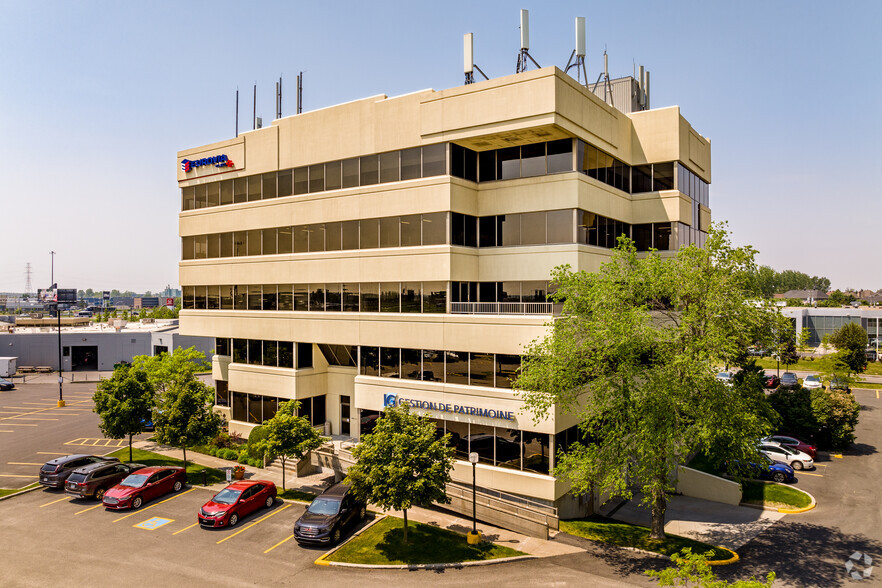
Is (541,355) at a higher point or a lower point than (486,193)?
lower

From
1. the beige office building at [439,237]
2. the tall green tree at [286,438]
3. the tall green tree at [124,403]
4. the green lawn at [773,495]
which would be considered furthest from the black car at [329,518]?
the green lawn at [773,495]

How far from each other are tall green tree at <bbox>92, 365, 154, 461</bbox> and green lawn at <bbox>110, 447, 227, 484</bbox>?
2052 millimetres

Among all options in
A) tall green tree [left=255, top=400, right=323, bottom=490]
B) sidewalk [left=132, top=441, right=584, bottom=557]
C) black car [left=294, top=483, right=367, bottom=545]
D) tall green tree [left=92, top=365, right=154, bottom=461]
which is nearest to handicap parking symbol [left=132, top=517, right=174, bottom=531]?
sidewalk [left=132, top=441, right=584, bottom=557]

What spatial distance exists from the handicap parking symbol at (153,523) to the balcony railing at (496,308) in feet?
58.8

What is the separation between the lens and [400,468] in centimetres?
2408

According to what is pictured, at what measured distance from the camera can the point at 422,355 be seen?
107 feet

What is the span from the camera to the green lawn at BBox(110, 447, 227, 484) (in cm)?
3407

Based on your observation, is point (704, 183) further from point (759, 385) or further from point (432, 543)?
point (432, 543)

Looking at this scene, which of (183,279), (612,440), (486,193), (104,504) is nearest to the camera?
(612,440)

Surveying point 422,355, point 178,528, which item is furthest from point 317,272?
point 178,528

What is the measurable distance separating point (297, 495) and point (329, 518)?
22.4ft

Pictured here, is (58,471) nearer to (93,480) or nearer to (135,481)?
(93,480)

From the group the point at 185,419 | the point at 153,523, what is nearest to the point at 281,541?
the point at 153,523

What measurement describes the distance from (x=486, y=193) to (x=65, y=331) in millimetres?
82941
